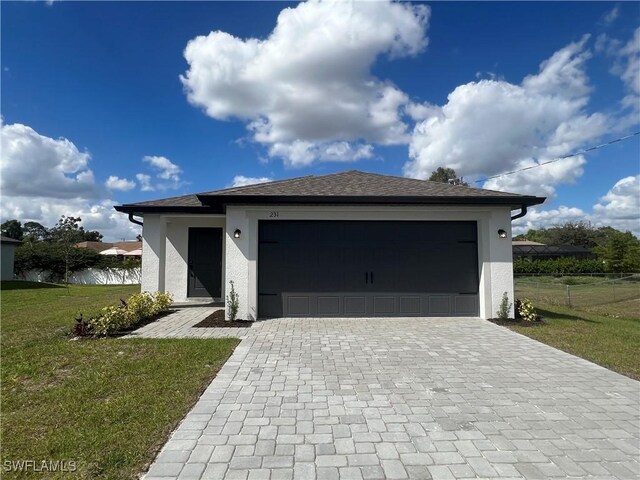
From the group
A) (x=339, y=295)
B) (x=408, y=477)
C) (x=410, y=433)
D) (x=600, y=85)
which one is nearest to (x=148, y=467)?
(x=408, y=477)

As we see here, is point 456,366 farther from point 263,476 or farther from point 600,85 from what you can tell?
point 600,85

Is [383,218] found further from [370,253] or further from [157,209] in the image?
[157,209]

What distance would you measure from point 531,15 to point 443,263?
21.9 feet

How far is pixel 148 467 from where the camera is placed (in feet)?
8.24

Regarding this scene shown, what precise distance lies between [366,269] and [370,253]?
420 millimetres

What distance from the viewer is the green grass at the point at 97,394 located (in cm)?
270

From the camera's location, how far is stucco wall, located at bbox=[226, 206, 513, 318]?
828 cm

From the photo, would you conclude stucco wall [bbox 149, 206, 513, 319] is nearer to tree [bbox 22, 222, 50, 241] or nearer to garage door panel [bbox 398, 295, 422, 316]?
garage door panel [bbox 398, 295, 422, 316]

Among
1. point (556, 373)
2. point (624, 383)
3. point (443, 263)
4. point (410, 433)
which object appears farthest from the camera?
point (443, 263)

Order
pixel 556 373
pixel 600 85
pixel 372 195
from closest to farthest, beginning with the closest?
pixel 556 373
pixel 372 195
pixel 600 85

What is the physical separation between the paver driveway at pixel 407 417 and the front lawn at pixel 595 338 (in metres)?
0.43

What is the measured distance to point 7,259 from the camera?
21.5 metres

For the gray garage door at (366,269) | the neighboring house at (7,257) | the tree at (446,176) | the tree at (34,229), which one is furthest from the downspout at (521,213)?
the tree at (34,229)

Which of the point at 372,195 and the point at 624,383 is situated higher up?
the point at 372,195
